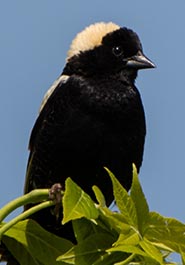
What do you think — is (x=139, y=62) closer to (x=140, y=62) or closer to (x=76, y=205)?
(x=140, y=62)

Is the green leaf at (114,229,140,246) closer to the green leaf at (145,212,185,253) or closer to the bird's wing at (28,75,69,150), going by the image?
the green leaf at (145,212,185,253)

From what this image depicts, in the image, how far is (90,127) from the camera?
10.6 ft

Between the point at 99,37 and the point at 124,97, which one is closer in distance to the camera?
the point at 124,97

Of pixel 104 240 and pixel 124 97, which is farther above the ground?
pixel 124 97

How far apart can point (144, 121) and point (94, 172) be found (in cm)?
33


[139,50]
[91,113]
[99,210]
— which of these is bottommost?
[99,210]

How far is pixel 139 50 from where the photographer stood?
358cm

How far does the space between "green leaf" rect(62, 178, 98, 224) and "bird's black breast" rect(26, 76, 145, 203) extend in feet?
5.33

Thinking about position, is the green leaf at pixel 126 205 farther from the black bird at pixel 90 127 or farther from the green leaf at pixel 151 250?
the black bird at pixel 90 127

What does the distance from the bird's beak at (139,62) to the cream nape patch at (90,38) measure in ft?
0.59

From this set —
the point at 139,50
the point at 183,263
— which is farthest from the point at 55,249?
the point at 139,50

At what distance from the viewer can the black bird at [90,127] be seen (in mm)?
3252

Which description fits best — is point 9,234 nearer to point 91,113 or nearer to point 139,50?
point 91,113

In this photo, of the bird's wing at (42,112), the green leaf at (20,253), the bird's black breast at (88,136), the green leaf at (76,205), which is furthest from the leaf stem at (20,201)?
the bird's wing at (42,112)
